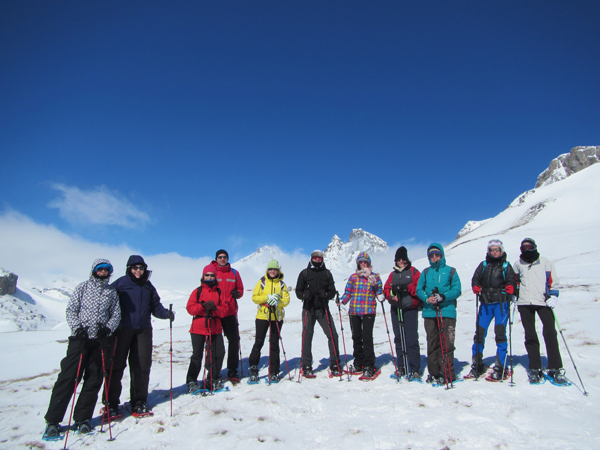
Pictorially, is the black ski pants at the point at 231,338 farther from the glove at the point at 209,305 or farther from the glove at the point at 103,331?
the glove at the point at 103,331

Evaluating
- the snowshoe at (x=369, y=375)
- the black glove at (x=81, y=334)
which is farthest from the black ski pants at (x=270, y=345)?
the black glove at (x=81, y=334)

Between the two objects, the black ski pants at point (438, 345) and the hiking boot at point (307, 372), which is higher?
the black ski pants at point (438, 345)

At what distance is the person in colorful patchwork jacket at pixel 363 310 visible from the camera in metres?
7.08

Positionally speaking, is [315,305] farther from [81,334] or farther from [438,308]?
[81,334]

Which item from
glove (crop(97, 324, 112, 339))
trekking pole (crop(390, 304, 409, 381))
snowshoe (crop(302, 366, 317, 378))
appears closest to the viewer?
glove (crop(97, 324, 112, 339))

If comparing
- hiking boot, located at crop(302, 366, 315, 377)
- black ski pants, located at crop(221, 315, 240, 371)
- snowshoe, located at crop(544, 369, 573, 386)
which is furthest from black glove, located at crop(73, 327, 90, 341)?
snowshoe, located at crop(544, 369, 573, 386)

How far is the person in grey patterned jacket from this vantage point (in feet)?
16.3

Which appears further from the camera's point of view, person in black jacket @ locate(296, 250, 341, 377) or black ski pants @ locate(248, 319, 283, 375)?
person in black jacket @ locate(296, 250, 341, 377)

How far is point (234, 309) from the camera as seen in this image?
736 cm

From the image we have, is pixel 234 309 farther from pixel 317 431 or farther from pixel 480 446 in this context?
pixel 480 446

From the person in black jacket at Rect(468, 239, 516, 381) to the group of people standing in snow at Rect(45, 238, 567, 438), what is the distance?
2 cm

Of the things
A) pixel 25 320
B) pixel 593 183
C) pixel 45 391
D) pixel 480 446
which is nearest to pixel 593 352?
pixel 480 446

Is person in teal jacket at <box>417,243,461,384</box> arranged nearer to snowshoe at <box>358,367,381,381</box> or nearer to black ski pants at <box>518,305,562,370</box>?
snowshoe at <box>358,367,381,381</box>

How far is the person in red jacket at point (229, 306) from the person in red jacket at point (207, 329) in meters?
0.14
